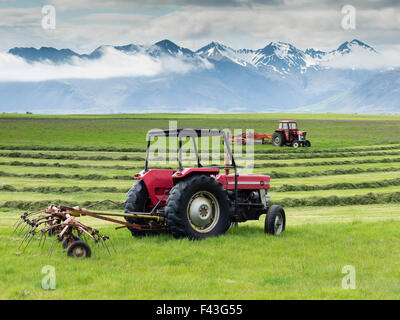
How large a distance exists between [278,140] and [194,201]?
129ft

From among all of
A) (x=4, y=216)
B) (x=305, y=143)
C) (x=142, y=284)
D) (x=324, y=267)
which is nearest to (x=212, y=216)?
(x=324, y=267)

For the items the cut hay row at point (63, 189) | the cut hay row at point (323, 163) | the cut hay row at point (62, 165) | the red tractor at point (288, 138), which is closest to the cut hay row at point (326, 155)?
the cut hay row at point (323, 163)

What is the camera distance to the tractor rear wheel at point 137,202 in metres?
12.4

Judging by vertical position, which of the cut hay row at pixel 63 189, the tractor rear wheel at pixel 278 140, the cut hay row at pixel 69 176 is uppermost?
the tractor rear wheel at pixel 278 140

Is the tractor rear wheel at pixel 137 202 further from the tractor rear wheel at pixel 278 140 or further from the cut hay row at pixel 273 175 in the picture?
the tractor rear wheel at pixel 278 140

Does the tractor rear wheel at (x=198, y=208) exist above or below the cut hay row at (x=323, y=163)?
below

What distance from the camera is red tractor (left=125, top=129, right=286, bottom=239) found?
37.8ft

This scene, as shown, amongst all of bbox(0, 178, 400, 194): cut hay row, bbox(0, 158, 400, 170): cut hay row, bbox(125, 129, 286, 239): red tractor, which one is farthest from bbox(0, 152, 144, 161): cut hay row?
bbox(125, 129, 286, 239): red tractor

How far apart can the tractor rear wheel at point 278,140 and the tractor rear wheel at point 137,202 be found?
125ft

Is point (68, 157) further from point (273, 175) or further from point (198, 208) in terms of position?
point (198, 208)

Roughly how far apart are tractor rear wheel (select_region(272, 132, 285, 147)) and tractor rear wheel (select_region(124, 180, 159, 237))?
38189 mm

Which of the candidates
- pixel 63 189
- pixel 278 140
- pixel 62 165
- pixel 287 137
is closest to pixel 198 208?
pixel 63 189

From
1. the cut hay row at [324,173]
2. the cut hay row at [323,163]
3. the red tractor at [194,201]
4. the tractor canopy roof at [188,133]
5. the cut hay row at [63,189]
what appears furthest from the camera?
the cut hay row at [323,163]

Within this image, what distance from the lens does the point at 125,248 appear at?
11.1 meters
